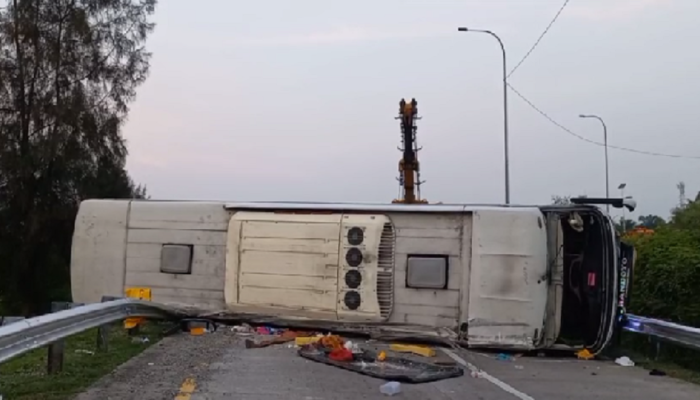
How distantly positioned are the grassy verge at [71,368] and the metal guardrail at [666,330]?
262 inches

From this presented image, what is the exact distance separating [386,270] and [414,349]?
50.6 inches

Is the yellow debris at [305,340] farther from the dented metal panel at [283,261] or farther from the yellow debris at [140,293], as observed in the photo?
the yellow debris at [140,293]

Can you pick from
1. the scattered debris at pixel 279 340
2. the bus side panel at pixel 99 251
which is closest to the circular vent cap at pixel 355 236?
the scattered debris at pixel 279 340

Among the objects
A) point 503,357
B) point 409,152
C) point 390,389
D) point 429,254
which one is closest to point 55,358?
point 390,389

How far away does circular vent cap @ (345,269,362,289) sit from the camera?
41.0 ft

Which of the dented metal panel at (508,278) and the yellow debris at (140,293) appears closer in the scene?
the dented metal panel at (508,278)

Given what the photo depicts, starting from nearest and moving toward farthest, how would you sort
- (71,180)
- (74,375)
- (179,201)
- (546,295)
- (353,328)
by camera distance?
(74,375) → (546,295) → (353,328) → (179,201) → (71,180)

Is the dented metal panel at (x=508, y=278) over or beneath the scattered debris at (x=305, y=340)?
over

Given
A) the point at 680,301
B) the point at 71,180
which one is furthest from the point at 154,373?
the point at 71,180

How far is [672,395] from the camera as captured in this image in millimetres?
8914

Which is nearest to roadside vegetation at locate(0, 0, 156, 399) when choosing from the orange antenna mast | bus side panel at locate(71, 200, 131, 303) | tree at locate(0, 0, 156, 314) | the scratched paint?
tree at locate(0, 0, 156, 314)

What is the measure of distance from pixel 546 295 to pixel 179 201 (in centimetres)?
590

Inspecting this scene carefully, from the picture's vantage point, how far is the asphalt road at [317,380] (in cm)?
792

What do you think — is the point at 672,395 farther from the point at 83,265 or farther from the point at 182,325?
the point at 83,265
